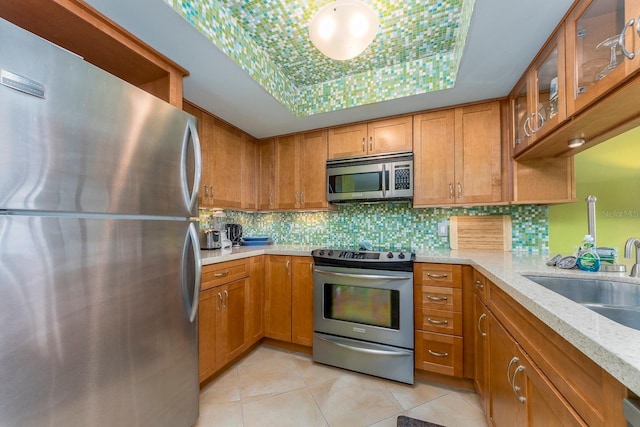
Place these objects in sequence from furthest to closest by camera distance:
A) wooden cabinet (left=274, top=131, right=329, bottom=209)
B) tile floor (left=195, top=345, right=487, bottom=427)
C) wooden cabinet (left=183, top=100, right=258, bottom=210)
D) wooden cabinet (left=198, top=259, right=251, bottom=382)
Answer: wooden cabinet (left=274, top=131, right=329, bottom=209)
wooden cabinet (left=183, top=100, right=258, bottom=210)
wooden cabinet (left=198, top=259, right=251, bottom=382)
tile floor (left=195, top=345, right=487, bottom=427)

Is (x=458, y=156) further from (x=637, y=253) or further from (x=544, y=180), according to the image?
(x=637, y=253)

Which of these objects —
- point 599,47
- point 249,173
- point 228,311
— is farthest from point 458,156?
point 228,311

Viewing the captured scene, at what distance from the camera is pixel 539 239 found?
6.86 ft

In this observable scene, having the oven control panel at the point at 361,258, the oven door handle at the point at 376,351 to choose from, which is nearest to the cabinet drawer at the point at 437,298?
the oven control panel at the point at 361,258

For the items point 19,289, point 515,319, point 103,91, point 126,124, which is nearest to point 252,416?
point 19,289

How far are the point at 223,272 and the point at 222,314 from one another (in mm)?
320

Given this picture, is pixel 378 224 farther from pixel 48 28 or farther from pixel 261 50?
pixel 48 28

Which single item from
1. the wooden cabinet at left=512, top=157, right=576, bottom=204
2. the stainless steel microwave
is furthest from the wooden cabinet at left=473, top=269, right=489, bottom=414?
the stainless steel microwave

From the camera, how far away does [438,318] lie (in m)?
1.85

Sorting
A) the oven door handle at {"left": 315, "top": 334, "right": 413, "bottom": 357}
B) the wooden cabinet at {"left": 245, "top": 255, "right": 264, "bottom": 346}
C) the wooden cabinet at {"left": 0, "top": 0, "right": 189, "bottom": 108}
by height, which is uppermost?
the wooden cabinet at {"left": 0, "top": 0, "right": 189, "bottom": 108}

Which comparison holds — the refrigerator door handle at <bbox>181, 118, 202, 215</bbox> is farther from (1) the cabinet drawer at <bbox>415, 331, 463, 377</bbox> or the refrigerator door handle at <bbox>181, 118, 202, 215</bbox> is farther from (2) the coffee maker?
(1) the cabinet drawer at <bbox>415, 331, 463, 377</bbox>

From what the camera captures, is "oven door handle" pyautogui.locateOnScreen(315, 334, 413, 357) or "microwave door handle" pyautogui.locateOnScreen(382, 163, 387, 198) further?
"microwave door handle" pyautogui.locateOnScreen(382, 163, 387, 198)

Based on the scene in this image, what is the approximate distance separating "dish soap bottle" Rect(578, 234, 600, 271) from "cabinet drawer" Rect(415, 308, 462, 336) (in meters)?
0.75

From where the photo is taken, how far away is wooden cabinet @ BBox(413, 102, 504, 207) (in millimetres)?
2092
